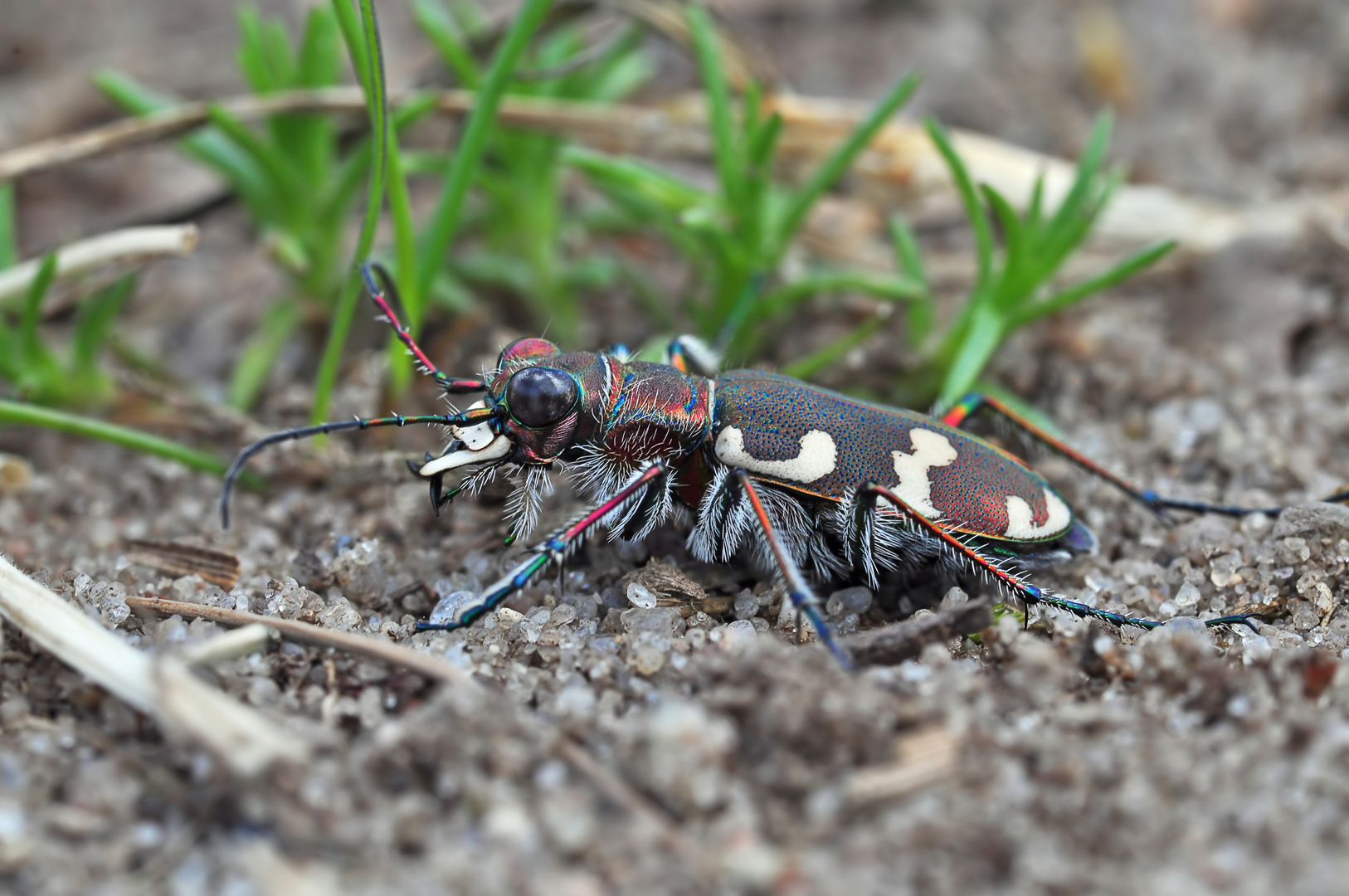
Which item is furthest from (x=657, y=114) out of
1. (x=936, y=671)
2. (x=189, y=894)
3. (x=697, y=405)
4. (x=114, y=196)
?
(x=189, y=894)

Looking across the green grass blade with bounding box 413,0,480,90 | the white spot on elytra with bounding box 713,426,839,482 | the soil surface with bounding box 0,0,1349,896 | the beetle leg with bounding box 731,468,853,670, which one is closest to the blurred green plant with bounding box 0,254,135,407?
the soil surface with bounding box 0,0,1349,896

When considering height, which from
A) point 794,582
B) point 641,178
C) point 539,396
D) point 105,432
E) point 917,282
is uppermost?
point 641,178

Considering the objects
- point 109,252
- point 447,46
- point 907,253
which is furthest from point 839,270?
point 109,252

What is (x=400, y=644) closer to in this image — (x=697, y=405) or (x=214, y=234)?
(x=697, y=405)

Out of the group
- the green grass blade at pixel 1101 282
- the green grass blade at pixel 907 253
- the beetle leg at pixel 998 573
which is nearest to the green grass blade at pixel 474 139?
the green grass blade at pixel 907 253

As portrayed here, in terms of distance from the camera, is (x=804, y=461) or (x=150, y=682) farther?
(x=804, y=461)

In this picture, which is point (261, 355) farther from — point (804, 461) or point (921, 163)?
point (921, 163)

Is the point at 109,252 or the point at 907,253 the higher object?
the point at 907,253

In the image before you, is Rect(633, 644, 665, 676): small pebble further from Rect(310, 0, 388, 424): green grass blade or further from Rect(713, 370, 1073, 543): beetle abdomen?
Rect(310, 0, 388, 424): green grass blade
